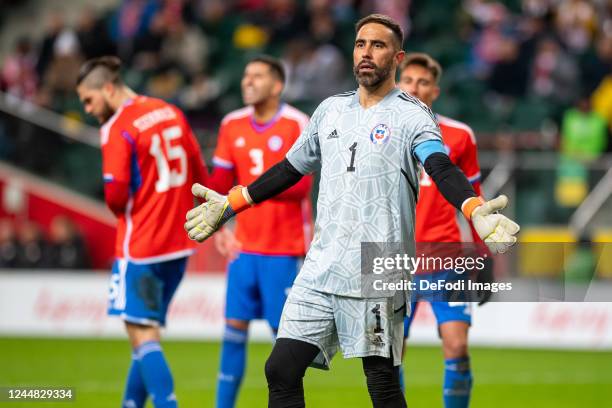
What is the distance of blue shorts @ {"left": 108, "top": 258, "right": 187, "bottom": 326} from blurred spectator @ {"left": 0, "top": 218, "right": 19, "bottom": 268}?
31.1ft

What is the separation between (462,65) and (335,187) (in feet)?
45.7

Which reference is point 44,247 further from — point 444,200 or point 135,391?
point 444,200

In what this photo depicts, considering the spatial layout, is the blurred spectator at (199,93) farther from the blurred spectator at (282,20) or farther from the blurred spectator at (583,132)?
the blurred spectator at (583,132)

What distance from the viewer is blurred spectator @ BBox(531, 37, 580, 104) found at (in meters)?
18.2

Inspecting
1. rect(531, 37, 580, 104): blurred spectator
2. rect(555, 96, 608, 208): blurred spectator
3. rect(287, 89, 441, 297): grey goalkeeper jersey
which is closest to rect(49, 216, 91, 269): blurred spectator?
rect(555, 96, 608, 208): blurred spectator

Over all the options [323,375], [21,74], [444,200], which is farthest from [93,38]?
[444,200]

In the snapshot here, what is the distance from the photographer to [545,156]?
15383mm

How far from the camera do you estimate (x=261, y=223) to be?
893cm

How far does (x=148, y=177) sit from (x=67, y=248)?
920 cm

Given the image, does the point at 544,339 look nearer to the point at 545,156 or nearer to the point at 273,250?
the point at 545,156

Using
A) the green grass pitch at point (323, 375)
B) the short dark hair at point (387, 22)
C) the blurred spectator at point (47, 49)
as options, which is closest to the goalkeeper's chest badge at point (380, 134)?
→ the short dark hair at point (387, 22)

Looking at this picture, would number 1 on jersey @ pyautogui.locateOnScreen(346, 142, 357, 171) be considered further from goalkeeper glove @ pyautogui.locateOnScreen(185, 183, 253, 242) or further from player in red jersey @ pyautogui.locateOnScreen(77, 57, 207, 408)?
player in red jersey @ pyautogui.locateOnScreen(77, 57, 207, 408)

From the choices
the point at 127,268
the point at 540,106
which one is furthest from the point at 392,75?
the point at 540,106

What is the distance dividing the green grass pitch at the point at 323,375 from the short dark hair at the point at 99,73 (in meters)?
2.82
